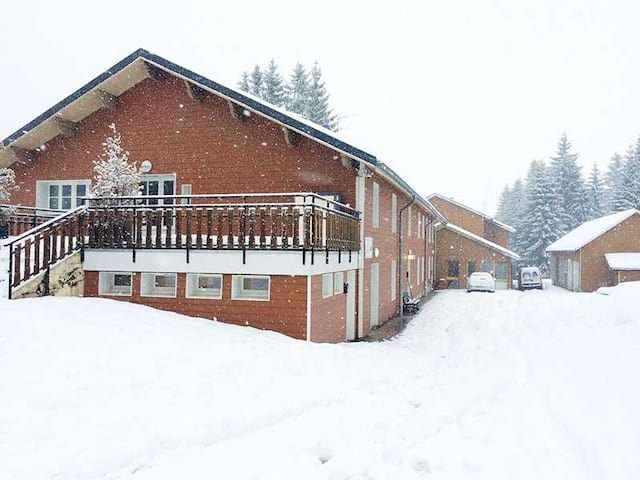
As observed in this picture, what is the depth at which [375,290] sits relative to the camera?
1914 centimetres

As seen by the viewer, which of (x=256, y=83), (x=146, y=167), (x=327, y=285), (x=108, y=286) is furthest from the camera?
(x=256, y=83)

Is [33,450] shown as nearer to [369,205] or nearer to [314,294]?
[314,294]

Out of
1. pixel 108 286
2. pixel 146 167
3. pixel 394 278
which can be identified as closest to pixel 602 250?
pixel 394 278

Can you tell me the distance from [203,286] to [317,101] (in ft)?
136

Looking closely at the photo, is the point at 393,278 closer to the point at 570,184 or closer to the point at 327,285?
the point at 327,285

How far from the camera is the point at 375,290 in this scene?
19.1 metres

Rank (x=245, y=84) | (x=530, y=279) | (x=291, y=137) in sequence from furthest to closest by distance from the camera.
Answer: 1. (x=245, y=84)
2. (x=530, y=279)
3. (x=291, y=137)

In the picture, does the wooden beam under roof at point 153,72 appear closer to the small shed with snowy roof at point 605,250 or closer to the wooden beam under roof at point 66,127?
the wooden beam under roof at point 66,127

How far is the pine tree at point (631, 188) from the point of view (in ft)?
177

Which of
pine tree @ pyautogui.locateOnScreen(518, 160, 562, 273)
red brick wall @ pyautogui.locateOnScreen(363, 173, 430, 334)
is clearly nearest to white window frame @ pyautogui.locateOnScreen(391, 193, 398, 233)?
red brick wall @ pyautogui.locateOnScreen(363, 173, 430, 334)

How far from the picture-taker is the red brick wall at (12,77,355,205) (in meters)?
15.8

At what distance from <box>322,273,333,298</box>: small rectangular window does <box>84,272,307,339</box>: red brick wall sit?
5.09ft

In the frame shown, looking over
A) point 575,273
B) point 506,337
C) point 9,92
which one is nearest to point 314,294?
point 506,337

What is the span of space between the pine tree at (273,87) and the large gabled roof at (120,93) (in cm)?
3615
